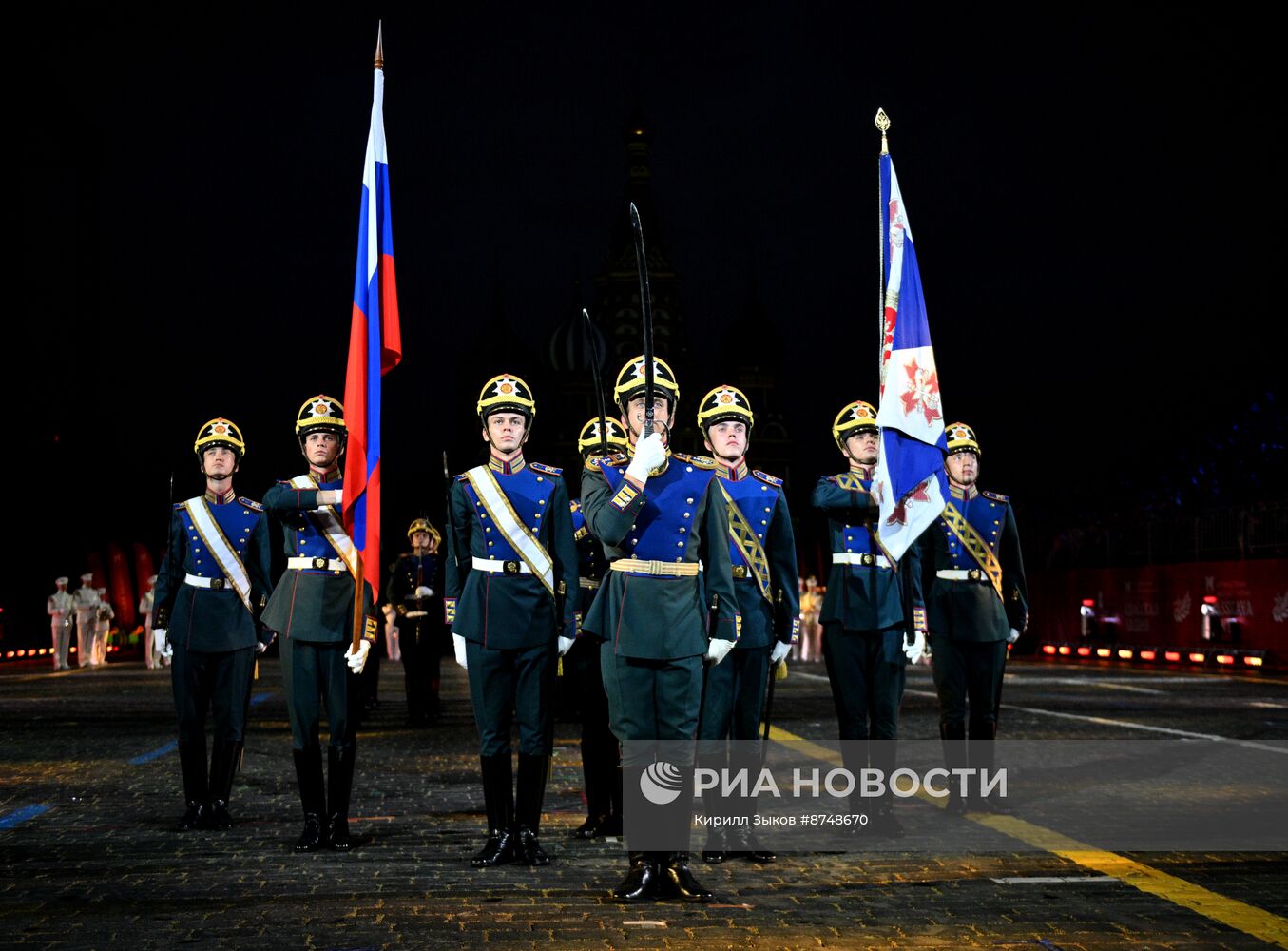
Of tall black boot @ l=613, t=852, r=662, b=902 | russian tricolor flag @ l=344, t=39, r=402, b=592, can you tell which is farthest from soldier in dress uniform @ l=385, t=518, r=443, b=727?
tall black boot @ l=613, t=852, r=662, b=902

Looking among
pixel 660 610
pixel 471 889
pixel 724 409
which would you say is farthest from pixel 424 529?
pixel 660 610

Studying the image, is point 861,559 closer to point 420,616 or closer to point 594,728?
point 594,728

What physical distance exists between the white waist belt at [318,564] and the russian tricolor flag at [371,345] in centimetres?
20

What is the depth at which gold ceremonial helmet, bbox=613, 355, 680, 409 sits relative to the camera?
287 inches

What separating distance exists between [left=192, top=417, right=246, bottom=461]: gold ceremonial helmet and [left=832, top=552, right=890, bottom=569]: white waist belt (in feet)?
11.9

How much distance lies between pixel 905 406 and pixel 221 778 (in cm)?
455

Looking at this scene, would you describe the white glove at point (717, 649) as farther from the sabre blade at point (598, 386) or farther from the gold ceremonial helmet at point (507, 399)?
the gold ceremonial helmet at point (507, 399)

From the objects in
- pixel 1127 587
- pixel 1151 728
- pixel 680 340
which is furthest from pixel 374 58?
pixel 680 340

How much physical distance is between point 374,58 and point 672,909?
5.46m

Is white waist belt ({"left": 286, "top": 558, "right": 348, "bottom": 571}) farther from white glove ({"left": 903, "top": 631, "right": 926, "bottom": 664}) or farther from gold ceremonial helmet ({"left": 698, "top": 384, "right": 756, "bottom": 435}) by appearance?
white glove ({"left": 903, "top": 631, "right": 926, "bottom": 664})

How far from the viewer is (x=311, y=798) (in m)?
8.25

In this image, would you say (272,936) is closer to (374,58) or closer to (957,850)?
(957,850)

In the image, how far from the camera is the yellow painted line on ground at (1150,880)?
620cm

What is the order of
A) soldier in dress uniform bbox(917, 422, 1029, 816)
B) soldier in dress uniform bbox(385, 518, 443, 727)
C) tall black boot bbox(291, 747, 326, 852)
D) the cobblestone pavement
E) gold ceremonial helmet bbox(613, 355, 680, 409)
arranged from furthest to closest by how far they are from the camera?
soldier in dress uniform bbox(385, 518, 443, 727) < soldier in dress uniform bbox(917, 422, 1029, 816) < tall black boot bbox(291, 747, 326, 852) < gold ceremonial helmet bbox(613, 355, 680, 409) < the cobblestone pavement
